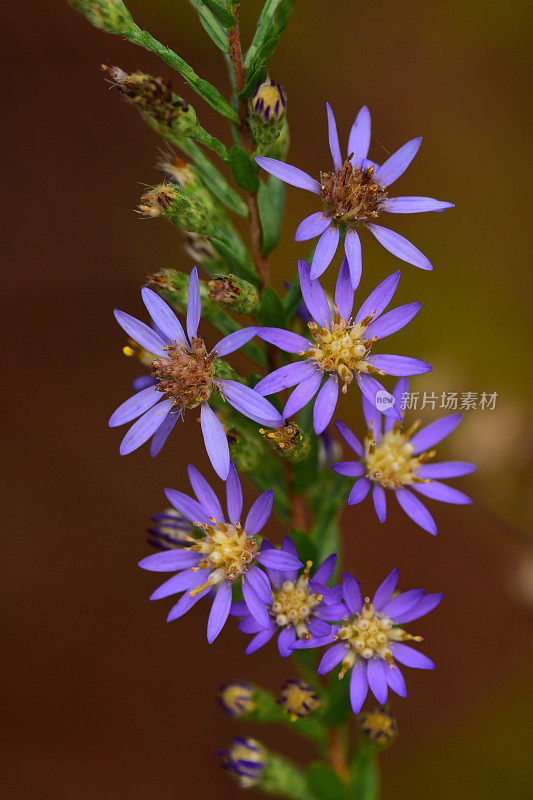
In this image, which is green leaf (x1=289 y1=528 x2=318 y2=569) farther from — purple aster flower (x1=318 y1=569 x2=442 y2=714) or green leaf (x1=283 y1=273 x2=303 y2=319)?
green leaf (x1=283 y1=273 x2=303 y2=319)

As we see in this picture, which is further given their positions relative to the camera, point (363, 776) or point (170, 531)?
point (363, 776)

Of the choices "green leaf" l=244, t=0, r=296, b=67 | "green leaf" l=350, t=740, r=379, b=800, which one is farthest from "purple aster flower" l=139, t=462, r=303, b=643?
"green leaf" l=244, t=0, r=296, b=67

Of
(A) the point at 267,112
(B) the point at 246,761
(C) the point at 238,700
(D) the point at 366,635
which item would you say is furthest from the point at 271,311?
(B) the point at 246,761

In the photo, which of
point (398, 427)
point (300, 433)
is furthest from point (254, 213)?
point (398, 427)

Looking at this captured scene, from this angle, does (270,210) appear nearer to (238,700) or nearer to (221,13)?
(221,13)

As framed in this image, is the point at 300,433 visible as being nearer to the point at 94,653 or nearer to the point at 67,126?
the point at 94,653

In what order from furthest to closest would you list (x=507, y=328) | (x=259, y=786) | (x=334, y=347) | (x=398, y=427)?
(x=507, y=328) < (x=259, y=786) < (x=398, y=427) < (x=334, y=347)
